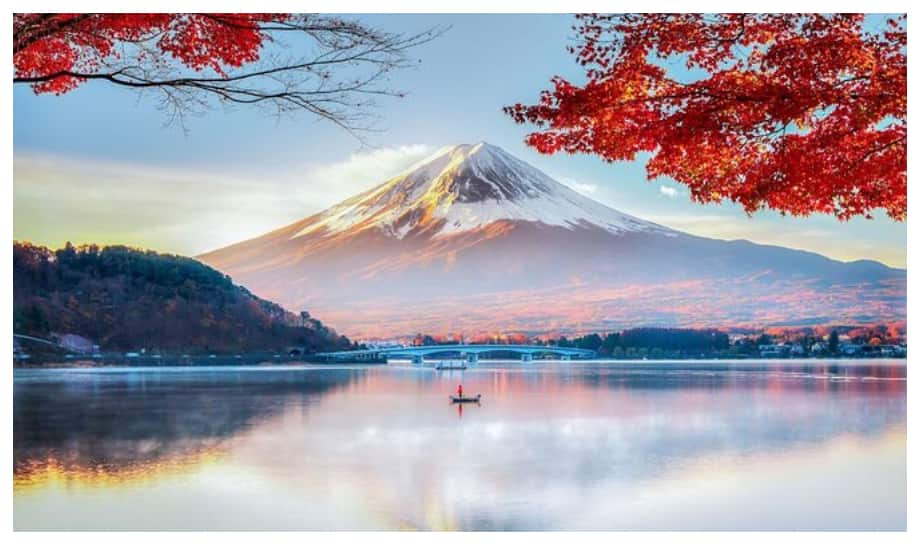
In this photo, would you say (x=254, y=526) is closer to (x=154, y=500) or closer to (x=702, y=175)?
(x=154, y=500)

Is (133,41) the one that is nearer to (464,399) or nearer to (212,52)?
(212,52)

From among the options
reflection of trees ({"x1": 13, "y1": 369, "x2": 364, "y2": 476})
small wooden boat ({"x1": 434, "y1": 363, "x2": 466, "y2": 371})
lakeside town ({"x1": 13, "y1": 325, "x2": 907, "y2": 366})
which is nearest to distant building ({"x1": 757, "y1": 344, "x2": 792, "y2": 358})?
lakeside town ({"x1": 13, "y1": 325, "x2": 907, "y2": 366})

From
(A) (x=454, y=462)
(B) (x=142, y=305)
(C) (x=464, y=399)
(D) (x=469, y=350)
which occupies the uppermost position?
(B) (x=142, y=305)

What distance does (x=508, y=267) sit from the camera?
38.8ft

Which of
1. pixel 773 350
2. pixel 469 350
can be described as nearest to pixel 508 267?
pixel 773 350

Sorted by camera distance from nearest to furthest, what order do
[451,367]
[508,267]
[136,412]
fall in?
[136,412] → [508,267] → [451,367]

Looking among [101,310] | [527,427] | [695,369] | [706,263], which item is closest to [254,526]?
[527,427]

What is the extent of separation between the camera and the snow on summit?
8.83 metres

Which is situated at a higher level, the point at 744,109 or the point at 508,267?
the point at 744,109

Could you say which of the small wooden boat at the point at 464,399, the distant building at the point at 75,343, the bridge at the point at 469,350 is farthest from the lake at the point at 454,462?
the bridge at the point at 469,350

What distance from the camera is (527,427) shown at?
945cm

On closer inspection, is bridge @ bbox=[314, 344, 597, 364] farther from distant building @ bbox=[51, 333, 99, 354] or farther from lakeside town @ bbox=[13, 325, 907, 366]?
distant building @ bbox=[51, 333, 99, 354]

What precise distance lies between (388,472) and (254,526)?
1572 millimetres

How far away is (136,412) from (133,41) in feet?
19.4
